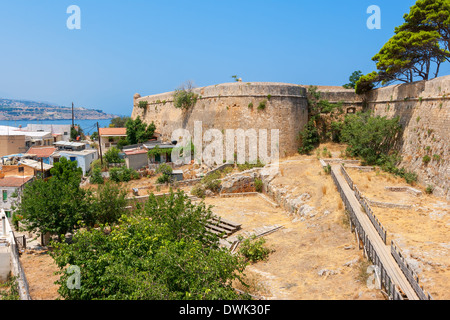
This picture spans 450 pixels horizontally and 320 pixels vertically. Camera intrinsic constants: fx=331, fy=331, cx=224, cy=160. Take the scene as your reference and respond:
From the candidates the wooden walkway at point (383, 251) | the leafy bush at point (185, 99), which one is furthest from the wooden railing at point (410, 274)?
the leafy bush at point (185, 99)

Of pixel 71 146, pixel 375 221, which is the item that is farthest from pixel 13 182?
pixel 375 221

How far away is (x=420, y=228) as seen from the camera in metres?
9.62

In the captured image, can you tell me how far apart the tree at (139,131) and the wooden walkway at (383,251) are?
944 inches

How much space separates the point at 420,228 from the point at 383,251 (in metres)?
2.55

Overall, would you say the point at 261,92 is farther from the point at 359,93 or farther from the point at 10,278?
the point at 10,278

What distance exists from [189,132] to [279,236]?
1715 cm

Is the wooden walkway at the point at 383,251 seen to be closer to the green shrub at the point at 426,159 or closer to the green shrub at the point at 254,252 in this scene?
the green shrub at the point at 254,252

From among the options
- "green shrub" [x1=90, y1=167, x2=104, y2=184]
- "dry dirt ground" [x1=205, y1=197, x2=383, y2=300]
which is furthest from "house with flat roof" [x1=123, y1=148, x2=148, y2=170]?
"dry dirt ground" [x1=205, y1=197, x2=383, y2=300]

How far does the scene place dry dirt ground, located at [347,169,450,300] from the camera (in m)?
7.00

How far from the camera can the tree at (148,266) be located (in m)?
6.50

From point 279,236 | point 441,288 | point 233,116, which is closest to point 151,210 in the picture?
point 279,236

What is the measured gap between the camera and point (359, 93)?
24172 millimetres

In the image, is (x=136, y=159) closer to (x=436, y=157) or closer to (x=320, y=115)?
(x=320, y=115)

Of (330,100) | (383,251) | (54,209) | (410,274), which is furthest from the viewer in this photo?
(330,100)
